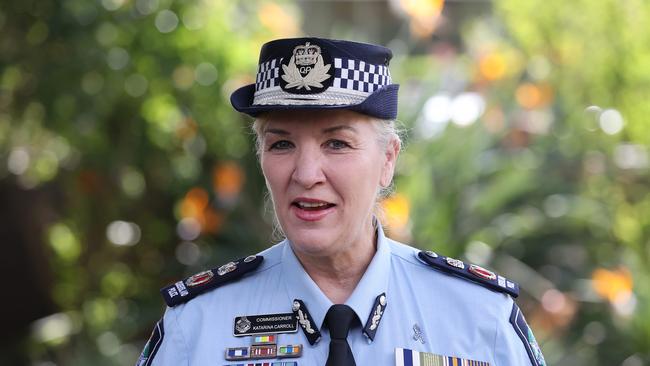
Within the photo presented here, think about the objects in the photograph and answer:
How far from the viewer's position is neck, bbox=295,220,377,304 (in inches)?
114

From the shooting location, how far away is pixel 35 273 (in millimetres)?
7238

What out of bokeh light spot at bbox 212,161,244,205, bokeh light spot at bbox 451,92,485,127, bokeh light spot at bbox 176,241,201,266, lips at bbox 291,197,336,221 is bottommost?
bokeh light spot at bbox 176,241,201,266

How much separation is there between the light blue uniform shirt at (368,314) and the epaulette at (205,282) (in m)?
0.02

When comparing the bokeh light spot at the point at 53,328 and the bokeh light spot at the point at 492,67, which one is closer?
the bokeh light spot at the point at 53,328

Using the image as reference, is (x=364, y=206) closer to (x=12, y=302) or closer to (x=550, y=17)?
(x=12, y=302)

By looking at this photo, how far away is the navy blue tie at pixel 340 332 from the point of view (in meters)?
2.74

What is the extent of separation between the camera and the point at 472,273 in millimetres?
2992

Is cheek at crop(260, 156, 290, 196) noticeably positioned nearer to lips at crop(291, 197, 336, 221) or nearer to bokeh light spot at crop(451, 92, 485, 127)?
lips at crop(291, 197, 336, 221)

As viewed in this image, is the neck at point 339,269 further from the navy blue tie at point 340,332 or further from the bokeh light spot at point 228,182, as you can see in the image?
the bokeh light spot at point 228,182

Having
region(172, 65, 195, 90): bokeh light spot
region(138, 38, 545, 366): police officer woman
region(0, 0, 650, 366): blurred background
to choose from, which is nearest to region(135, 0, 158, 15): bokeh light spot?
region(0, 0, 650, 366): blurred background

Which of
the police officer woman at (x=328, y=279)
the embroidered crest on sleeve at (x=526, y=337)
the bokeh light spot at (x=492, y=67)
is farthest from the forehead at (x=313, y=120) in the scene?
the bokeh light spot at (x=492, y=67)

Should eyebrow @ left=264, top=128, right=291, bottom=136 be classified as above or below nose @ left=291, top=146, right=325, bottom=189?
above

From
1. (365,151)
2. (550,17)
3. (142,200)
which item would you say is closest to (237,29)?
(142,200)

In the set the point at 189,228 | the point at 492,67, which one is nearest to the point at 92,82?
the point at 189,228
